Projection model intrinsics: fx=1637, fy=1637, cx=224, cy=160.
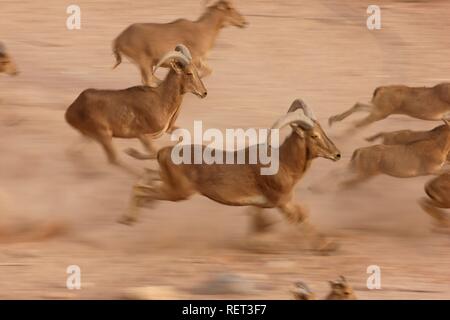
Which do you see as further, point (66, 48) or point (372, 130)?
point (66, 48)

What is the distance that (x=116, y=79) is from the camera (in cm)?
1537

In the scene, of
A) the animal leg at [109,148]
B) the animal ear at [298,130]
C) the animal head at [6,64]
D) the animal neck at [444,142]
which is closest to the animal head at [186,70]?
the animal leg at [109,148]

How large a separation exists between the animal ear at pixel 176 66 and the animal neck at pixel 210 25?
213 cm

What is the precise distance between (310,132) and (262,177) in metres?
0.45

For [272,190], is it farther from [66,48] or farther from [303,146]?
[66,48]

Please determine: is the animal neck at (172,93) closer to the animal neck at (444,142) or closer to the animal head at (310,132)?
the animal head at (310,132)

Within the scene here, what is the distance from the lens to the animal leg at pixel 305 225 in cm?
1123

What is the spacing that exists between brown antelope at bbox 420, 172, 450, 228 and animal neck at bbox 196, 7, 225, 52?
3615 millimetres

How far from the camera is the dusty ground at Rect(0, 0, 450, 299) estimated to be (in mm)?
11078

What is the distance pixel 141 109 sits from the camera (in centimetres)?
1277

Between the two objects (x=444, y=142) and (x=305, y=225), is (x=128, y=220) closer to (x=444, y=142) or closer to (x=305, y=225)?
(x=305, y=225)

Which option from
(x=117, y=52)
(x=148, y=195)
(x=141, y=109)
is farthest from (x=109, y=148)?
(x=117, y=52)

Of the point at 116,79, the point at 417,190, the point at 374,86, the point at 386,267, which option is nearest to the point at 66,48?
the point at 116,79

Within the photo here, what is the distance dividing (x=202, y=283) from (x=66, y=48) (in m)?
5.87
